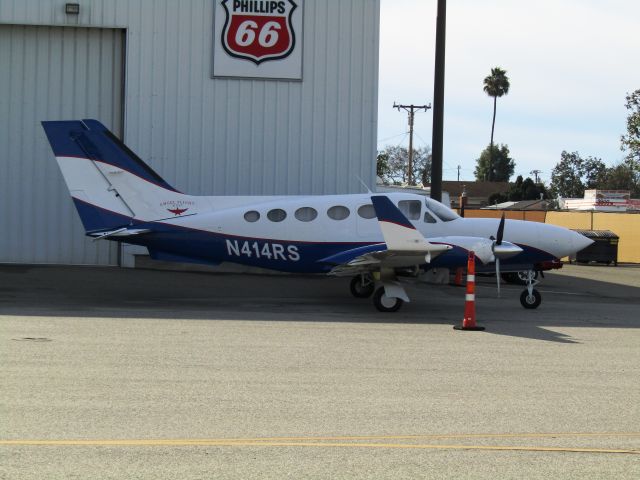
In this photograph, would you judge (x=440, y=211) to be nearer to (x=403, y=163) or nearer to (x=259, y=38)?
(x=259, y=38)

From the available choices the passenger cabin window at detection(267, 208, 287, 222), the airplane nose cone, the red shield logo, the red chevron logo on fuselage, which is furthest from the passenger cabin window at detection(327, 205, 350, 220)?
the red shield logo

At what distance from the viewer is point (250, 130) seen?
80.6ft

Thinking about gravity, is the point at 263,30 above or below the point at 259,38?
above

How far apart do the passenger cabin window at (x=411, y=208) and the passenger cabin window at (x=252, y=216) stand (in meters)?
2.82

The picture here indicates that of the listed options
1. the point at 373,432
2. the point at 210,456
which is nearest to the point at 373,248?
the point at 373,432

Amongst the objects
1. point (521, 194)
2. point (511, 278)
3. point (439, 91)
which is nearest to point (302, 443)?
point (511, 278)

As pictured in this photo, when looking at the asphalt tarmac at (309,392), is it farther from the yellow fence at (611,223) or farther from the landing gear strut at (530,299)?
the yellow fence at (611,223)

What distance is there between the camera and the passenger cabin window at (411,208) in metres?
17.7

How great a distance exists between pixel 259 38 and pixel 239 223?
8875 mm

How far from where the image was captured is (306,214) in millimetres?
17750

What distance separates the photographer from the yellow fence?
4059 cm

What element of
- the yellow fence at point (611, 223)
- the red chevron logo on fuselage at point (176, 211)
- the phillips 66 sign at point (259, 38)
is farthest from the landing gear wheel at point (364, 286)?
the yellow fence at point (611, 223)

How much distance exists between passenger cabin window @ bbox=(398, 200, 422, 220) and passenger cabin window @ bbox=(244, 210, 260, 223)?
2819 mm

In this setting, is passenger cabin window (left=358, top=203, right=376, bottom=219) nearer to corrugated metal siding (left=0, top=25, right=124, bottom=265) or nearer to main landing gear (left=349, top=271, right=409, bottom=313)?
main landing gear (left=349, top=271, right=409, bottom=313)
